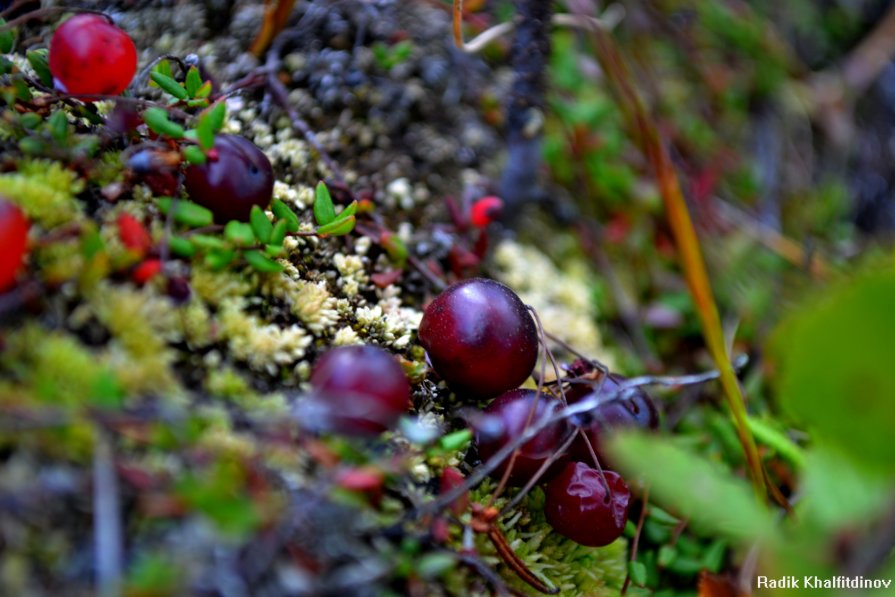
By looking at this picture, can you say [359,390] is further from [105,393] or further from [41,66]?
[41,66]

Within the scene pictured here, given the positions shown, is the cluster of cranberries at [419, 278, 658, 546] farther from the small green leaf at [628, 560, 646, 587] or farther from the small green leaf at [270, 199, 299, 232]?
the small green leaf at [270, 199, 299, 232]

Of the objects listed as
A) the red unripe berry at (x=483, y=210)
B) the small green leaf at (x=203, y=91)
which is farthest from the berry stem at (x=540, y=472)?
the small green leaf at (x=203, y=91)

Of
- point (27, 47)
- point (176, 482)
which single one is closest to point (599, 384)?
point (176, 482)

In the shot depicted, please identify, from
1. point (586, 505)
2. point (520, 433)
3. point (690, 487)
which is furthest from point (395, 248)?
point (690, 487)

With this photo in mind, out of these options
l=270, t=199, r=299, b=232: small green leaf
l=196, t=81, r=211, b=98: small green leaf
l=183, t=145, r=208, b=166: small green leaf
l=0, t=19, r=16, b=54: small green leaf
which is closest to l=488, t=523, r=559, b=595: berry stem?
l=270, t=199, r=299, b=232: small green leaf

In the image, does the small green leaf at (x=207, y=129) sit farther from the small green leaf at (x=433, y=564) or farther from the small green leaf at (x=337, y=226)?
the small green leaf at (x=433, y=564)
